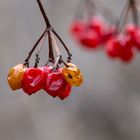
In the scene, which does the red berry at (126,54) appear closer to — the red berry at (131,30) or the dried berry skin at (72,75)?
the red berry at (131,30)

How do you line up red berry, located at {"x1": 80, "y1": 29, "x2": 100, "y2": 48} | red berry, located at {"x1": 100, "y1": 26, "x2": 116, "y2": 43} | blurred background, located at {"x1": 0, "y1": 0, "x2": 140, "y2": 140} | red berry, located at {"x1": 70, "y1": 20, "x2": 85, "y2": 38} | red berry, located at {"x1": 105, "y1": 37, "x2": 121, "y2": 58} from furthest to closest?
blurred background, located at {"x1": 0, "y1": 0, "x2": 140, "y2": 140} → red berry, located at {"x1": 70, "y1": 20, "x2": 85, "y2": 38} → red berry, located at {"x1": 80, "y1": 29, "x2": 100, "y2": 48} → red berry, located at {"x1": 100, "y1": 26, "x2": 116, "y2": 43} → red berry, located at {"x1": 105, "y1": 37, "x2": 121, "y2": 58}

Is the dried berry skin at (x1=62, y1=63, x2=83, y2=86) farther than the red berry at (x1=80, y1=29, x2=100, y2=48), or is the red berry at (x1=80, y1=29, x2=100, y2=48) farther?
the red berry at (x1=80, y1=29, x2=100, y2=48)

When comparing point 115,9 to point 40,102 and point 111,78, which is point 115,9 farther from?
point 40,102

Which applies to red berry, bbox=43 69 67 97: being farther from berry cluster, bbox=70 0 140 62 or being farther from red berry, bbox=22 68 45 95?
berry cluster, bbox=70 0 140 62

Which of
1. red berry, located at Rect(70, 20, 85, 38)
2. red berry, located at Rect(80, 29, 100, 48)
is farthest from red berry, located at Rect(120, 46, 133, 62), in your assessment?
red berry, located at Rect(70, 20, 85, 38)

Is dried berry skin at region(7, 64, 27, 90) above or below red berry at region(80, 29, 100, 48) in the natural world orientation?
below

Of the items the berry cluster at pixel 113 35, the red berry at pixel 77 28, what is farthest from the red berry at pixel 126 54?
the red berry at pixel 77 28

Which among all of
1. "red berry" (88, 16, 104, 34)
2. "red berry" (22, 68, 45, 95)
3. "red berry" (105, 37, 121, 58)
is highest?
"red berry" (88, 16, 104, 34)
